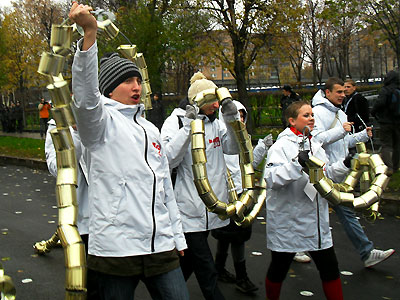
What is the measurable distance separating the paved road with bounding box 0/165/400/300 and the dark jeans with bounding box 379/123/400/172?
227 centimetres

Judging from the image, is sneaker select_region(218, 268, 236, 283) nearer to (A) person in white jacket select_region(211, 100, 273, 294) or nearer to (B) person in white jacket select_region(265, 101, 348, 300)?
(A) person in white jacket select_region(211, 100, 273, 294)

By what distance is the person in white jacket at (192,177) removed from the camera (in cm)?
401

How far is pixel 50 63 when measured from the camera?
2703 mm

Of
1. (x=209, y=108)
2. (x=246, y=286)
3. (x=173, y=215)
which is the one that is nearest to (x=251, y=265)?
(x=246, y=286)

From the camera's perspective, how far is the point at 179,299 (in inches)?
112

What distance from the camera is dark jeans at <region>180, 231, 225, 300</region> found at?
394 centimetres

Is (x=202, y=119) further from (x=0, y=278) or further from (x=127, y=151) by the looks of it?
(x=0, y=278)

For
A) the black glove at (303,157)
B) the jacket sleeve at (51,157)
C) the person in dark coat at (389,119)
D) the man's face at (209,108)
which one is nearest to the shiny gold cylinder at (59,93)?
the jacket sleeve at (51,157)

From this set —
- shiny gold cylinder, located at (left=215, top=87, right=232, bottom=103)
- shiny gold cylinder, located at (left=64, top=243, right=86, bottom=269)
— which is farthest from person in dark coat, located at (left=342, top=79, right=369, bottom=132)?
shiny gold cylinder, located at (left=64, top=243, right=86, bottom=269)

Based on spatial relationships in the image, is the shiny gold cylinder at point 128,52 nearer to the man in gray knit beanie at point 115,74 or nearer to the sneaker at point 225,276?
the man in gray knit beanie at point 115,74

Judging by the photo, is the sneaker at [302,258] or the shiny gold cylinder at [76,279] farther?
the sneaker at [302,258]

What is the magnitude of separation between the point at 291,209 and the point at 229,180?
54 cm

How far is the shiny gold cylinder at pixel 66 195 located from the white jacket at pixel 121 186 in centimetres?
10

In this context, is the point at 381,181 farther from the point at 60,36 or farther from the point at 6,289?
the point at 6,289
